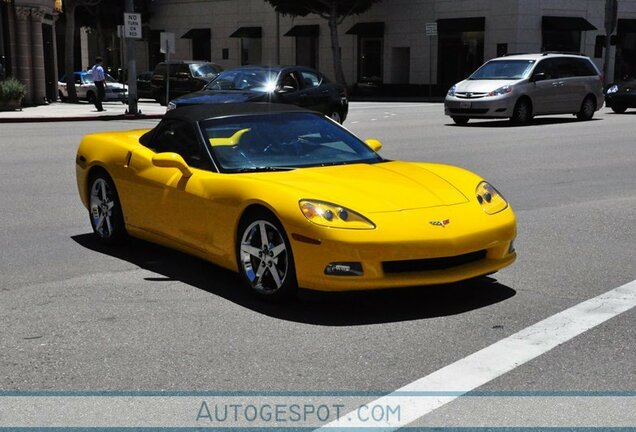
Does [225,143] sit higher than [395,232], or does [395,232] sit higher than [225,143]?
[225,143]

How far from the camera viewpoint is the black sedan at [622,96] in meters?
27.8

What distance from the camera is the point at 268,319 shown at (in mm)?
5438

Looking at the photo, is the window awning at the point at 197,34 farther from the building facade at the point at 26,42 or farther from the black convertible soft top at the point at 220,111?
the black convertible soft top at the point at 220,111

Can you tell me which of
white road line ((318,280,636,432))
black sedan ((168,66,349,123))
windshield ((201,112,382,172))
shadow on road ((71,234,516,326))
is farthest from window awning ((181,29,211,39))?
white road line ((318,280,636,432))

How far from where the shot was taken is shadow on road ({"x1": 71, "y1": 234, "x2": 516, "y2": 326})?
550cm

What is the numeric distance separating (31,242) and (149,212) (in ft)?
5.09

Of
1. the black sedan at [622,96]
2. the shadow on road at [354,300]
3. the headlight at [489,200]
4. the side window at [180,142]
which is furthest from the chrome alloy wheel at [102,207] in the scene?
the black sedan at [622,96]

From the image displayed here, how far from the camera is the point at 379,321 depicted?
5.38 m

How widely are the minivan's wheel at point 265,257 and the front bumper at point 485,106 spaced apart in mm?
17212

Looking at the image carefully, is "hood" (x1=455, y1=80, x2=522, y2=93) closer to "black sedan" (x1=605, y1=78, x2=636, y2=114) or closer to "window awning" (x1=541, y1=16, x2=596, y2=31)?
"black sedan" (x1=605, y1=78, x2=636, y2=114)

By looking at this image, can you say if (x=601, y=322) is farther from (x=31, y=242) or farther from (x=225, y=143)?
(x=31, y=242)

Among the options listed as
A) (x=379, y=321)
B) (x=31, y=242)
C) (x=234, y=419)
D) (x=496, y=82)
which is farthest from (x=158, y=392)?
(x=496, y=82)

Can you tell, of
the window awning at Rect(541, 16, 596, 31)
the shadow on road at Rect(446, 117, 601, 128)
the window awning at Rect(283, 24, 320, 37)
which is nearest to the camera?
the shadow on road at Rect(446, 117, 601, 128)

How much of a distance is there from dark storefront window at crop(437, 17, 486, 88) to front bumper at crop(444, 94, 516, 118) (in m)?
24.0
